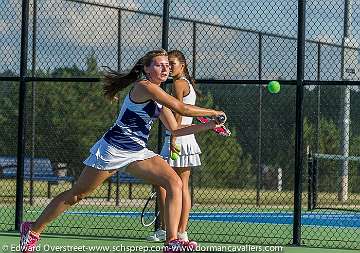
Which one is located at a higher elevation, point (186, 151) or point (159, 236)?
point (186, 151)

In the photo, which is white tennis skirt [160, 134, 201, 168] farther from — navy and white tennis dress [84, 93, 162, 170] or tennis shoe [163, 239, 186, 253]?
tennis shoe [163, 239, 186, 253]

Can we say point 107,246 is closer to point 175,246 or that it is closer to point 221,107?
point 175,246

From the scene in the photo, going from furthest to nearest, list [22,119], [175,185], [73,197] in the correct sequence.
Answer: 1. [22,119]
2. [73,197]
3. [175,185]

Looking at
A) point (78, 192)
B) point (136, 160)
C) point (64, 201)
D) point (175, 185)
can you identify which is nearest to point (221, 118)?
point (175, 185)

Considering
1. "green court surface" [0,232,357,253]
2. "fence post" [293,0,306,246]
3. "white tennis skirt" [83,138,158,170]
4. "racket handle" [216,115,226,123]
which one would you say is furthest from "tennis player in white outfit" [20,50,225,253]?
"fence post" [293,0,306,246]

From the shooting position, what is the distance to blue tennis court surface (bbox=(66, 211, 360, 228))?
45.7 ft

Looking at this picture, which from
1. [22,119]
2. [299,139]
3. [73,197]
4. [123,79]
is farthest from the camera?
[22,119]

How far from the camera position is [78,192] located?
779 cm

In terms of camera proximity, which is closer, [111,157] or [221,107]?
[111,157]

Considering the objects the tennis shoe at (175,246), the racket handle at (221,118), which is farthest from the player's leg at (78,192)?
the racket handle at (221,118)

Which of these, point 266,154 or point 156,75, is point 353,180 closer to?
point 266,154

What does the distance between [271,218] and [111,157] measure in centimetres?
724

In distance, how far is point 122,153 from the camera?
25.5 feet

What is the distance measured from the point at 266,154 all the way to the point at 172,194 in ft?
42.0
